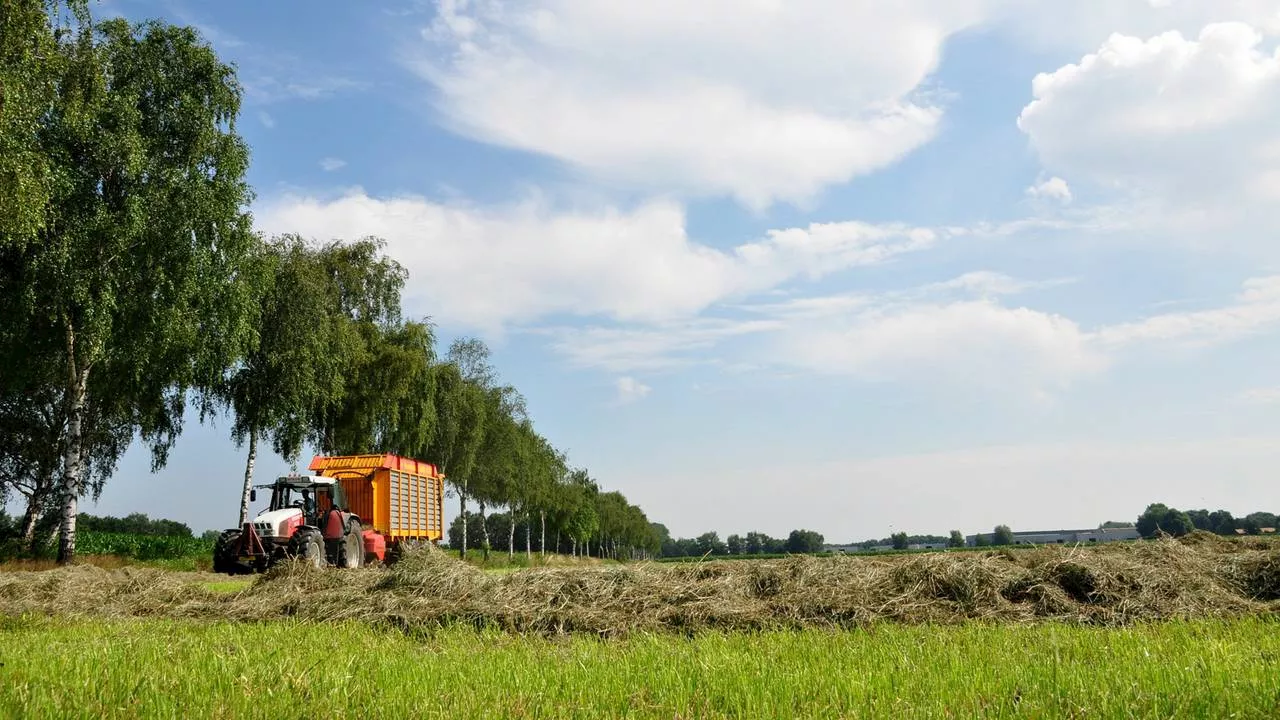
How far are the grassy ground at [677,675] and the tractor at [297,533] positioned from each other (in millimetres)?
10710

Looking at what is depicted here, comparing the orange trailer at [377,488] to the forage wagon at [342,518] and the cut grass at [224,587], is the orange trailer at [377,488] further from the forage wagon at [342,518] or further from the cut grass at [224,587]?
the cut grass at [224,587]

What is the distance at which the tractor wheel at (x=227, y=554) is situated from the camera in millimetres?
18078

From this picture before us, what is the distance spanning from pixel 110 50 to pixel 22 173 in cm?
845

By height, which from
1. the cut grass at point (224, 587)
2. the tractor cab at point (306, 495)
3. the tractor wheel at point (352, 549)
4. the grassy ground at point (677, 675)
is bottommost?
the cut grass at point (224, 587)

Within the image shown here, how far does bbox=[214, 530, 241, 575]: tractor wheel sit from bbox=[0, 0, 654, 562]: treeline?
7.99 m

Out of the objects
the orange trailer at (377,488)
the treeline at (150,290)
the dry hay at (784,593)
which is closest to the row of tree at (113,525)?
the treeline at (150,290)

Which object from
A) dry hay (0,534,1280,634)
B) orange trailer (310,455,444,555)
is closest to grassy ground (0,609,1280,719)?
dry hay (0,534,1280,634)

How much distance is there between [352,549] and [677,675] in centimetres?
1679

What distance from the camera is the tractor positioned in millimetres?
17953

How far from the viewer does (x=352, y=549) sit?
2019 cm

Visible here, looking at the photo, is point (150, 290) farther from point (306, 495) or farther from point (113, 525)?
point (113, 525)

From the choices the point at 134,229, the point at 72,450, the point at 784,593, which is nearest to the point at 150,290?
the point at 134,229

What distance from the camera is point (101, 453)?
36.8 meters

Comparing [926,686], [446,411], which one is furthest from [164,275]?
[926,686]
